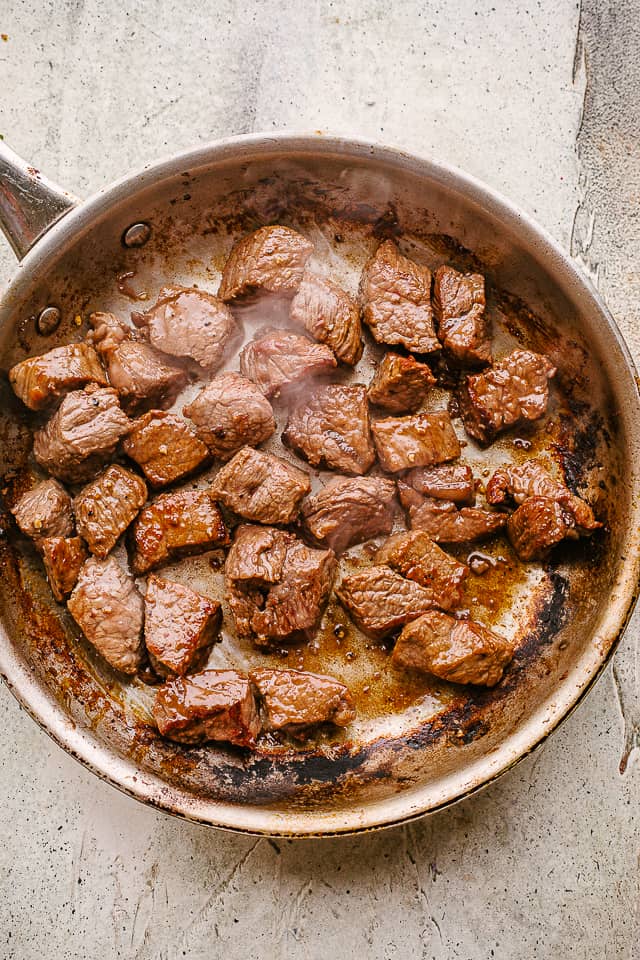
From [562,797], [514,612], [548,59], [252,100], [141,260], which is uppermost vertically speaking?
[548,59]

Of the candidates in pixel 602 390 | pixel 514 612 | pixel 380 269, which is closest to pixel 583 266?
pixel 602 390

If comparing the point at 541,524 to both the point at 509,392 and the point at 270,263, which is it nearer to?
the point at 509,392

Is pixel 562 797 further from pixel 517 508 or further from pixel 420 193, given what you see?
pixel 420 193

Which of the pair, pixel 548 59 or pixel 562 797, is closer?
pixel 562 797

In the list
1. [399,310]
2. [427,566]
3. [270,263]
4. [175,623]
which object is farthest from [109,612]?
[399,310]

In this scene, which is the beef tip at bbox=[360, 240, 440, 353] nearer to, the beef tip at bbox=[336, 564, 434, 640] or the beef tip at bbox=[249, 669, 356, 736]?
the beef tip at bbox=[336, 564, 434, 640]

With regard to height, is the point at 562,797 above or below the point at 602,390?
below
